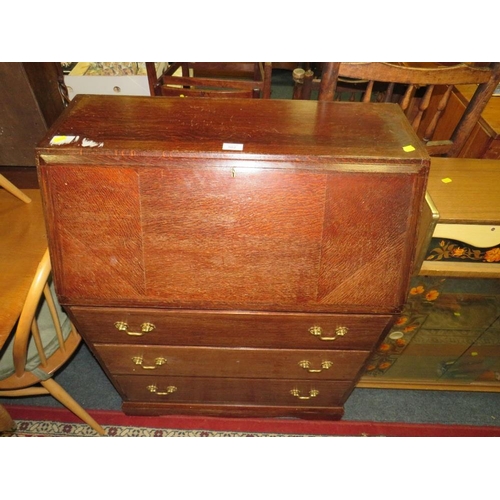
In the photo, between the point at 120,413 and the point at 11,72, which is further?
the point at 120,413

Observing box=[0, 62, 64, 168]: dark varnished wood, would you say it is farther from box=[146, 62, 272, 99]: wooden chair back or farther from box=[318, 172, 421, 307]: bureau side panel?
box=[318, 172, 421, 307]: bureau side panel

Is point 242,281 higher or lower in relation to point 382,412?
higher

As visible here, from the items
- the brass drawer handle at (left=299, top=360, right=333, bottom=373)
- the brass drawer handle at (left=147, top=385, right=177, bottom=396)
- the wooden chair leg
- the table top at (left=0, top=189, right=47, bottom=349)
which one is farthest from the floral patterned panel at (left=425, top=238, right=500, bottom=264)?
the wooden chair leg

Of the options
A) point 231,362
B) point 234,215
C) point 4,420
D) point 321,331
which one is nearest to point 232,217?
point 234,215

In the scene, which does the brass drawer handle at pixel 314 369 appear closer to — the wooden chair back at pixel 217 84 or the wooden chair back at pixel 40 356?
the wooden chair back at pixel 40 356

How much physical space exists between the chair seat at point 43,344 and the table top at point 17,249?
10.4 inches

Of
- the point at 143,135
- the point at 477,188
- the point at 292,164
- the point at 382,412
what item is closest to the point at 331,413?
the point at 382,412

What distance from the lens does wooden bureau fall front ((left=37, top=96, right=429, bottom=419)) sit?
1.10m

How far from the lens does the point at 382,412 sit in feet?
6.57

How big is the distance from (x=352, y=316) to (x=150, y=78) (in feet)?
5.21

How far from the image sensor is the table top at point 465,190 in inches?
52.5

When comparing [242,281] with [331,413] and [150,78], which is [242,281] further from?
[150,78]

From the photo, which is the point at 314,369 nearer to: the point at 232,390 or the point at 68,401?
the point at 232,390

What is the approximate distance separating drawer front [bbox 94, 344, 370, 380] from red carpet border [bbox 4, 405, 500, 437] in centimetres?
48
